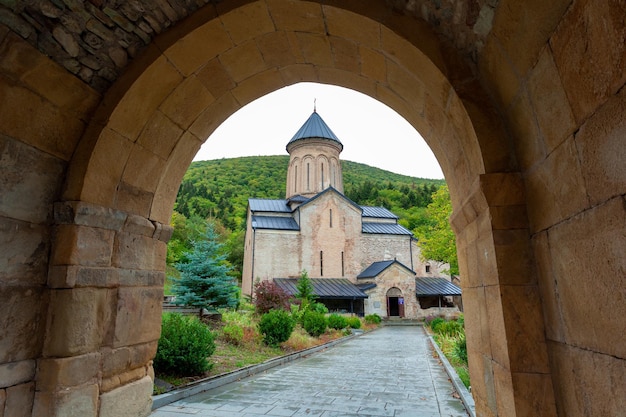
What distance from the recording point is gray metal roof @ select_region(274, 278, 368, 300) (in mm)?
24975

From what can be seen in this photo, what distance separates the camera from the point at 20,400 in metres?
2.51

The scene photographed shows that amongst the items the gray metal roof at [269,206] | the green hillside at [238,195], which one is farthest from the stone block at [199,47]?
the gray metal roof at [269,206]

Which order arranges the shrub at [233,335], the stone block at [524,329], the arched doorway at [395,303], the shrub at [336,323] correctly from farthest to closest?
1. the arched doorway at [395,303]
2. the shrub at [336,323]
3. the shrub at [233,335]
4. the stone block at [524,329]

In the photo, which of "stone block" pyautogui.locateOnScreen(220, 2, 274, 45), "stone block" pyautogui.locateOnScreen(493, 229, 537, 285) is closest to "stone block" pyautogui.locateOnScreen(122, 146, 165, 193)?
"stone block" pyautogui.locateOnScreen(220, 2, 274, 45)

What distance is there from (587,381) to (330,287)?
82.1 ft

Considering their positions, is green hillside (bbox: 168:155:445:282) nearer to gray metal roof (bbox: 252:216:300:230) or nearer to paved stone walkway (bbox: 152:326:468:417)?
gray metal roof (bbox: 252:216:300:230)

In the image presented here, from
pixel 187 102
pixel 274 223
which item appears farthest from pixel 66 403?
pixel 274 223

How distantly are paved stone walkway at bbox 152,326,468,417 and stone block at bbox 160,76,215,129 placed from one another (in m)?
3.97

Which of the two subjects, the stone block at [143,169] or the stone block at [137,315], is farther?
the stone block at [143,169]

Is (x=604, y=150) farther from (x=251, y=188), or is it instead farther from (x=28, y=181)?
(x=251, y=188)

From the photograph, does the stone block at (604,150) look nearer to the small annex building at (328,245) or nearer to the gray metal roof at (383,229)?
the small annex building at (328,245)

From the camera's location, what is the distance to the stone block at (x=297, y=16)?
2.67m

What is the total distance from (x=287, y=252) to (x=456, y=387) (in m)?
21.6

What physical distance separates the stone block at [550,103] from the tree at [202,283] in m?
13.2
